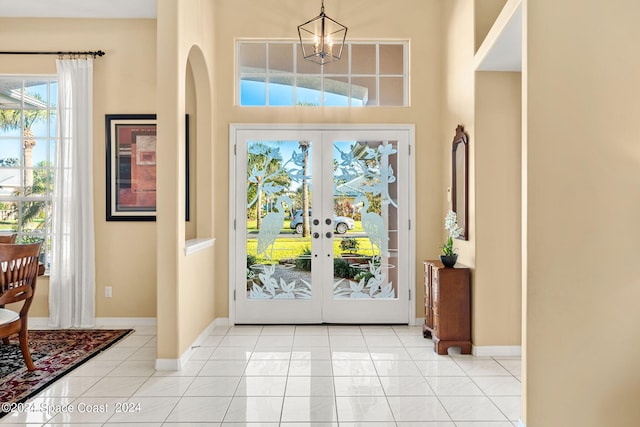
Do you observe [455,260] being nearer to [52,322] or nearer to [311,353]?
[311,353]

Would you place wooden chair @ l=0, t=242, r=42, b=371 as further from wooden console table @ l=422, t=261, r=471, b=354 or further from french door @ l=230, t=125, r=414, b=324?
wooden console table @ l=422, t=261, r=471, b=354

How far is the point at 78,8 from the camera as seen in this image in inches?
177

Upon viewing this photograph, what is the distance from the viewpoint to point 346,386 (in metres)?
3.11

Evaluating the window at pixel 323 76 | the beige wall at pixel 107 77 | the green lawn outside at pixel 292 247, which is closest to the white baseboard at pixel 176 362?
the green lawn outside at pixel 292 247

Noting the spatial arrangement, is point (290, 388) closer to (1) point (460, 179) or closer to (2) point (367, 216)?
(2) point (367, 216)

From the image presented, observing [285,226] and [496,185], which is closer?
[496,185]

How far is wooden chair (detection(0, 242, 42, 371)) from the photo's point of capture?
3.11m

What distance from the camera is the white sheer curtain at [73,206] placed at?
15.0ft

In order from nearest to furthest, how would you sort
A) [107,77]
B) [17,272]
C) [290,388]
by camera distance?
[290,388]
[17,272]
[107,77]

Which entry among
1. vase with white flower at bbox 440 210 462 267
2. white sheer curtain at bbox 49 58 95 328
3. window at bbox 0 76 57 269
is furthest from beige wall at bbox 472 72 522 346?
window at bbox 0 76 57 269

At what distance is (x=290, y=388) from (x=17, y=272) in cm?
214

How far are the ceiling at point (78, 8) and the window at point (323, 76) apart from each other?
104 centimetres

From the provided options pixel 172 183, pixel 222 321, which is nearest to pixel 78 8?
pixel 172 183

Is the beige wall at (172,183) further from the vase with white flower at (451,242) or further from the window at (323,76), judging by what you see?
the vase with white flower at (451,242)
